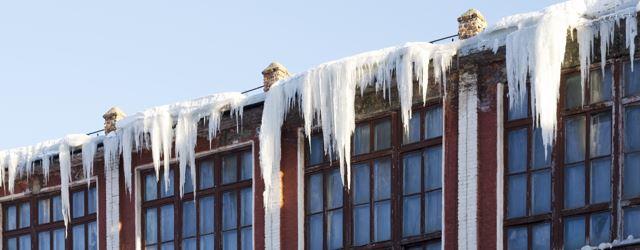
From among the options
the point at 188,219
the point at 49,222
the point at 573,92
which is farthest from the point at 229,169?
the point at 573,92

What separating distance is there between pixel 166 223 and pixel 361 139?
5.67 meters

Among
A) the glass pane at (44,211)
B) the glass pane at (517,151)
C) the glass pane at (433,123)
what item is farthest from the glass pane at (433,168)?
the glass pane at (44,211)

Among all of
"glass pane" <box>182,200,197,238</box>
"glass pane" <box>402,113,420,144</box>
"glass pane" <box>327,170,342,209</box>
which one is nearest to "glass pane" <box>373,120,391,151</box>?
"glass pane" <box>402,113,420,144</box>

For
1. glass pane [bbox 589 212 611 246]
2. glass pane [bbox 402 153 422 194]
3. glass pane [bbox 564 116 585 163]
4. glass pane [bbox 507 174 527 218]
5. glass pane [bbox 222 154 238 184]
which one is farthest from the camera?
glass pane [bbox 222 154 238 184]

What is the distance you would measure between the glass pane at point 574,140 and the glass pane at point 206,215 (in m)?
9.09

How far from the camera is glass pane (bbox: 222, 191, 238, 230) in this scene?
4412 cm

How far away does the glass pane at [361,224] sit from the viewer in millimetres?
41562

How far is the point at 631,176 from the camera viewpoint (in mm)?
37906

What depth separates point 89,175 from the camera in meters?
46.7

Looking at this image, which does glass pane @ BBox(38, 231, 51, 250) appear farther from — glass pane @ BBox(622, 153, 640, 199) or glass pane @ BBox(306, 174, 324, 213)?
glass pane @ BBox(622, 153, 640, 199)

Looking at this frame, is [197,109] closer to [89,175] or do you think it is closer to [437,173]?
[89,175]

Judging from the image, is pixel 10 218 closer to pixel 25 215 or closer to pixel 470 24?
pixel 25 215

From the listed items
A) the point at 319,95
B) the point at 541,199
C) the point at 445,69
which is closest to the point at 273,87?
the point at 319,95

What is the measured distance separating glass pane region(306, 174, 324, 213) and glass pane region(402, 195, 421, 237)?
2235 millimetres
